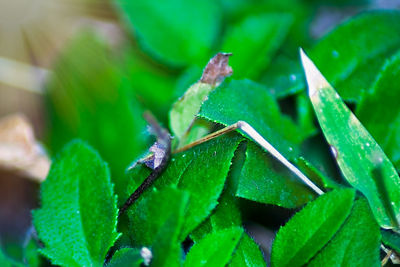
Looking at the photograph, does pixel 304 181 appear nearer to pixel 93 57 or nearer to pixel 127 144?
pixel 127 144

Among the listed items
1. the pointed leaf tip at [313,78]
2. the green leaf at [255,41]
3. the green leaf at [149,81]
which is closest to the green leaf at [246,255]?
the pointed leaf tip at [313,78]

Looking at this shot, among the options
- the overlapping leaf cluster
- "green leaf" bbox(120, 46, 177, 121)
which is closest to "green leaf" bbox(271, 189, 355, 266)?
the overlapping leaf cluster

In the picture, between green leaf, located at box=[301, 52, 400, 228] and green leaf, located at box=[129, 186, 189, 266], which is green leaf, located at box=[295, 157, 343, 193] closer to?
green leaf, located at box=[301, 52, 400, 228]

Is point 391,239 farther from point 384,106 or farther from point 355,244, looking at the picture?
point 384,106

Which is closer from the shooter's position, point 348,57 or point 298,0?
point 348,57

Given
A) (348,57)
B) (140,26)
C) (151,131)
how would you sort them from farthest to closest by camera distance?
(140,26) < (348,57) < (151,131)

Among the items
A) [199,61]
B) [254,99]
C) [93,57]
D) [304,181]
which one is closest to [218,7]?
[199,61]

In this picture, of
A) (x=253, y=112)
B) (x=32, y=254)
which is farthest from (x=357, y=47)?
(x=32, y=254)
